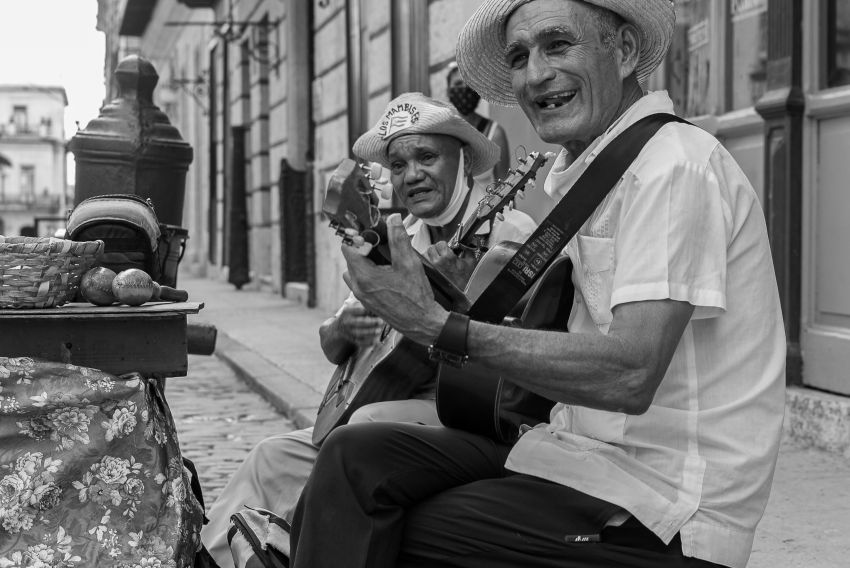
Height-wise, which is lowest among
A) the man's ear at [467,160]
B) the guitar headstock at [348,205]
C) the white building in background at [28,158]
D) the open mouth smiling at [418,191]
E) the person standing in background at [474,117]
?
the guitar headstock at [348,205]

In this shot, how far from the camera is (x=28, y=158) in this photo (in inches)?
3482

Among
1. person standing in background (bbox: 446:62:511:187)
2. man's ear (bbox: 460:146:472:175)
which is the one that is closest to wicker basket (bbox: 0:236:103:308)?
man's ear (bbox: 460:146:472:175)

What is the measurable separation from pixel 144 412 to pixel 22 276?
0.41 m

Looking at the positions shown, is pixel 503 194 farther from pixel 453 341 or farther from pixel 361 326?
pixel 453 341

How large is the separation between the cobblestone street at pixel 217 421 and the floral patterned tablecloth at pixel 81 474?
195 centimetres

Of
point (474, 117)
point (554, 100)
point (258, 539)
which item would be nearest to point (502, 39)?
point (554, 100)

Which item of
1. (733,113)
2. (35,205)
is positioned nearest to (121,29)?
(733,113)

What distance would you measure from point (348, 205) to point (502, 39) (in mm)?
502

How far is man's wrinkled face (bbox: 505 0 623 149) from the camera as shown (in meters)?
2.13

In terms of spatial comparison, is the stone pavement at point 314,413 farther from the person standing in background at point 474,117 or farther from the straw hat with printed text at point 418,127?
the person standing in background at point 474,117

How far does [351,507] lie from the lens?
208 centimetres

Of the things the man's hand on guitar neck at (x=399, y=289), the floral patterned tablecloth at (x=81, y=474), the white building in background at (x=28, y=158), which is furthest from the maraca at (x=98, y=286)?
the white building in background at (x=28, y=158)

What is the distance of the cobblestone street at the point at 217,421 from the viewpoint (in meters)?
5.69

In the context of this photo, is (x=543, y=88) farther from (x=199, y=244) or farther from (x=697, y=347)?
(x=199, y=244)
